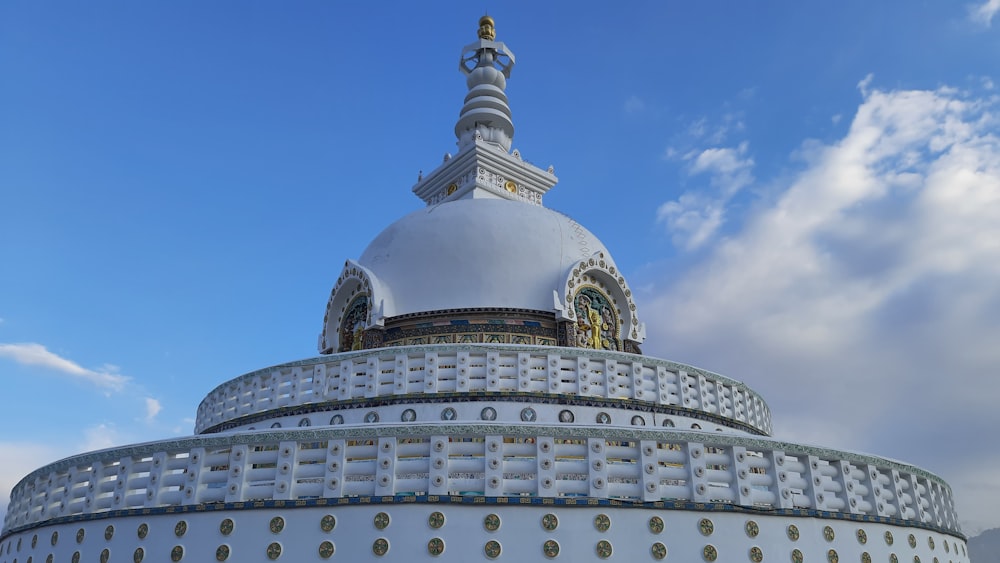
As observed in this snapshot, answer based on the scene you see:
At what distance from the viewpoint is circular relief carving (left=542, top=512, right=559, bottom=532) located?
25.7 feet

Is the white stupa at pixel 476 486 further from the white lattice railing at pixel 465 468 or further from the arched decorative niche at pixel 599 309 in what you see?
the arched decorative niche at pixel 599 309

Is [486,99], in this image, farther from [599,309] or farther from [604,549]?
[604,549]

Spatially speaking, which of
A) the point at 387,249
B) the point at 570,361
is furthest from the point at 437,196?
the point at 570,361

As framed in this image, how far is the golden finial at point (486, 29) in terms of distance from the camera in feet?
81.9

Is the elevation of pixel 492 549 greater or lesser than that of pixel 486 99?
lesser

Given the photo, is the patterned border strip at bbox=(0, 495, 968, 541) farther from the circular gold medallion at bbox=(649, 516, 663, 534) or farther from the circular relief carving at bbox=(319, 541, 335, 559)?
the circular relief carving at bbox=(319, 541, 335, 559)

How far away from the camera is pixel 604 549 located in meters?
7.80

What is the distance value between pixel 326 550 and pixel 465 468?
1684mm

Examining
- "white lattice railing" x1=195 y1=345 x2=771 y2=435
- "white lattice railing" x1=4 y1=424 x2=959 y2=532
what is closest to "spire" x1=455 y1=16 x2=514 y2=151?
"white lattice railing" x1=195 y1=345 x2=771 y2=435

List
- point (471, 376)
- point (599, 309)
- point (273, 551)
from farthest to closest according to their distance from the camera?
point (599, 309), point (471, 376), point (273, 551)

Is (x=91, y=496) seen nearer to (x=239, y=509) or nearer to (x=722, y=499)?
(x=239, y=509)

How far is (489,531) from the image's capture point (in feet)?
25.6

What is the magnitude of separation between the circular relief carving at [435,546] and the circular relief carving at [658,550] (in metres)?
2.23

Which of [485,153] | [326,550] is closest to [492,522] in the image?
[326,550]
